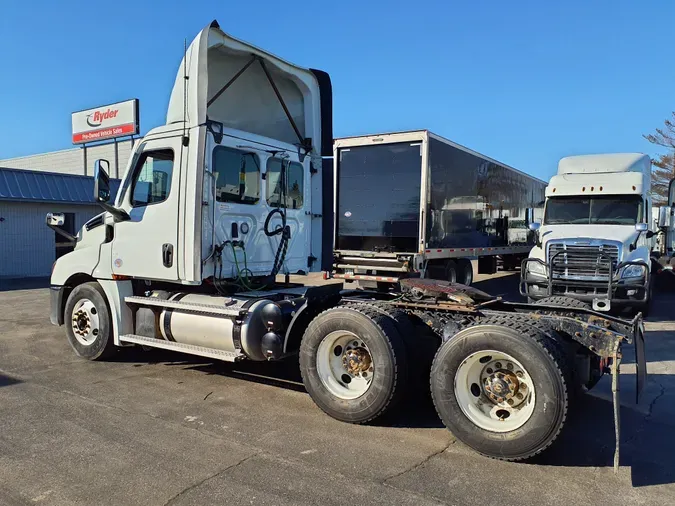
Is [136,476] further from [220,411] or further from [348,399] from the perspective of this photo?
[348,399]

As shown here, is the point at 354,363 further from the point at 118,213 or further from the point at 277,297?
the point at 118,213

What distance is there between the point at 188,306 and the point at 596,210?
963 centimetres

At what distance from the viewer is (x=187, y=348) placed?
6.39 metres

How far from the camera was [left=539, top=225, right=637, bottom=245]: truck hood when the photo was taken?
1128 centimetres

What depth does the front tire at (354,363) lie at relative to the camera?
4926 mm

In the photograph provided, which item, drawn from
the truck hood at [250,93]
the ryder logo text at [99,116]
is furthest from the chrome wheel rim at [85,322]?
the ryder logo text at [99,116]

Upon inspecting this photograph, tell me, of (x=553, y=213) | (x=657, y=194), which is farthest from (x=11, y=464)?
(x=657, y=194)

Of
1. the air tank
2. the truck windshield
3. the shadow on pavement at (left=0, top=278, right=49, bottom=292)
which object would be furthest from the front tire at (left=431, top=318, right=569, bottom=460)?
the shadow on pavement at (left=0, top=278, right=49, bottom=292)

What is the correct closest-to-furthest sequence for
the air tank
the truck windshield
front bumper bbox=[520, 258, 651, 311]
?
1. the air tank
2. front bumper bbox=[520, 258, 651, 311]
3. the truck windshield

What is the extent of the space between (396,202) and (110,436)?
9.23 meters

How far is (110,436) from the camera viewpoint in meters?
4.80

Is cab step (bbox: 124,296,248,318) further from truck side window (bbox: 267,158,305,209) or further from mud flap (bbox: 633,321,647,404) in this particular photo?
mud flap (bbox: 633,321,647,404)

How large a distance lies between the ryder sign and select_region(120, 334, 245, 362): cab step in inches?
1117

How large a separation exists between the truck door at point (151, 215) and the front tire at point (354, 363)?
216 centimetres
